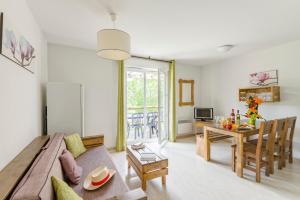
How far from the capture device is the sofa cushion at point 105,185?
143 centimetres

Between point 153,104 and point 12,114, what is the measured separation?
3.63 metres

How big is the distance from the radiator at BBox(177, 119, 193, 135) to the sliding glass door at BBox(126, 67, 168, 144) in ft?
1.66

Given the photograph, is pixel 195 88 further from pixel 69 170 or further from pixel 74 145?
pixel 69 170

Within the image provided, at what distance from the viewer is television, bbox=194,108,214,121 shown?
15.6 feet

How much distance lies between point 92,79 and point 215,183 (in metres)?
3.23

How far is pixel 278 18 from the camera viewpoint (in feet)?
7.33

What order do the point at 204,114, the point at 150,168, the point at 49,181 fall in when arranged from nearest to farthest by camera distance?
A: the point at 49,181 < the point at 150,168 < the point at 204,114

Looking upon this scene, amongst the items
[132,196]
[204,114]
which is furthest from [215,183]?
[204,114]

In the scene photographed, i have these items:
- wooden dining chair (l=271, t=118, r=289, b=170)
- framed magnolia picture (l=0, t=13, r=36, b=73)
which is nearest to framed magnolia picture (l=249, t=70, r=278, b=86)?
wooden dining chair (l=271, t=118, r=289, b=170)

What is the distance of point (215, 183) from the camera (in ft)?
7.75

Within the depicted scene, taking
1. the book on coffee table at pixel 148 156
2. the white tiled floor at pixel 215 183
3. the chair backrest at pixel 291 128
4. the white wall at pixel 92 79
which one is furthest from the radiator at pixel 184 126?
the book on coffee table at pixel 148 156

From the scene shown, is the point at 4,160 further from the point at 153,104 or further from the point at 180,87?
the point at 180,87

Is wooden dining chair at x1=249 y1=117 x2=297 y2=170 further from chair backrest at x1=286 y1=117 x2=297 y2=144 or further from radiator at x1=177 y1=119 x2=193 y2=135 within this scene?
radiator at x1=177 y1=119 x2=193 y2=135

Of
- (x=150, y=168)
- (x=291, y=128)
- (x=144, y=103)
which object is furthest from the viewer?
(x=144, y=103)
